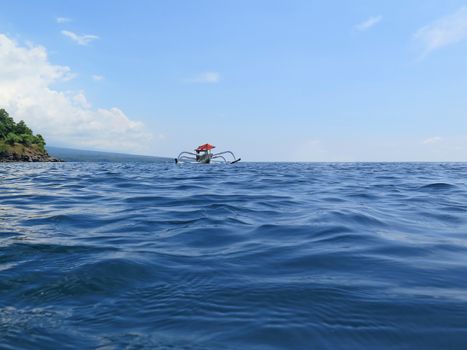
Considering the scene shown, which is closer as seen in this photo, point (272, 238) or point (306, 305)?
point (306, 305)

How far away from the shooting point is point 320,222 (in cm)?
810

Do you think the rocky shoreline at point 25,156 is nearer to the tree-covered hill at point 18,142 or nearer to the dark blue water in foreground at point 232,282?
the tree-covered hill at point 18,142

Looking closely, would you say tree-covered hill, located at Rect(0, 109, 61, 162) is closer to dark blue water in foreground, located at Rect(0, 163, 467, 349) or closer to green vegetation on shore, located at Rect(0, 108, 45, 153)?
green vegetation on shore, located at Rect(0, 108, 45, 153)

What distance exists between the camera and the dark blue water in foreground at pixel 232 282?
3.01 metres

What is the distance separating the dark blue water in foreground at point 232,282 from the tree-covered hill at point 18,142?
10666 centimetres

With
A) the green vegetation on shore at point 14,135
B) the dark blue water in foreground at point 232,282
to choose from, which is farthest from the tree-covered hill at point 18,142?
the dark blue water in foreground at point 232,282

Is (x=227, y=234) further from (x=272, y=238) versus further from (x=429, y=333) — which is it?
(x=429, y=333)

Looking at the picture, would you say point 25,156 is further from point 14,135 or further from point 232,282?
point 232,282

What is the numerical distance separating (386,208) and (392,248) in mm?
4947

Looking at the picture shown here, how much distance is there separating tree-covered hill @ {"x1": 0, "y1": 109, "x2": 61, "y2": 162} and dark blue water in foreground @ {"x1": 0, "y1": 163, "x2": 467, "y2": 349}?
10666cm

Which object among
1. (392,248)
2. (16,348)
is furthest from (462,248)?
(16,348)

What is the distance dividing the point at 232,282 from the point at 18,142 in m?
122

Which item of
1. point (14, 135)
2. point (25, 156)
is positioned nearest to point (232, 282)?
point (25, 156)

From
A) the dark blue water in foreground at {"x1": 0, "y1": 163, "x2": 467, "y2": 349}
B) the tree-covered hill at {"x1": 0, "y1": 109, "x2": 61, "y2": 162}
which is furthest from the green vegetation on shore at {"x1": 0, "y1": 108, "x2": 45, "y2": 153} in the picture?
the dark blue water in foreground at {"x1": 0, "y1": 163, "x2": 467, "y2": 349}
